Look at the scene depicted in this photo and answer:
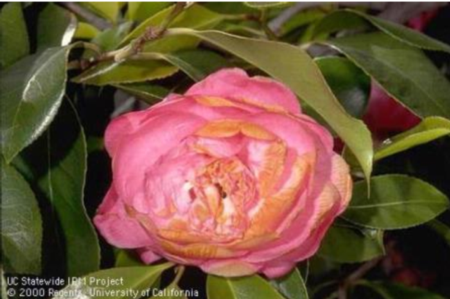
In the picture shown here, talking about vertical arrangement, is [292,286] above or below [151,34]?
below

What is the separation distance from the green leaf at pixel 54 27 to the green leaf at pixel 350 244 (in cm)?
21

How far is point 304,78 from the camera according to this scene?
481mm

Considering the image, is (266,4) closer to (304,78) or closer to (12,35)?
(304,78)

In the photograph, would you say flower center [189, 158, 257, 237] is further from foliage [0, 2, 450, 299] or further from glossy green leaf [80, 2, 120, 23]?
glossy green leaf [80, 2, 120, 23]

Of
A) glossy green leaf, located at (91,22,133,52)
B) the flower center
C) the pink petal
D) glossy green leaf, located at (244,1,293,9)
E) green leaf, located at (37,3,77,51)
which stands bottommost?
the flower center

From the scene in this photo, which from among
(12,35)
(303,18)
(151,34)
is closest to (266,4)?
(151,34)

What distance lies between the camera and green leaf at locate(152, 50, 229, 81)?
581 millimetres

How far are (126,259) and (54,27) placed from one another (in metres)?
0.17

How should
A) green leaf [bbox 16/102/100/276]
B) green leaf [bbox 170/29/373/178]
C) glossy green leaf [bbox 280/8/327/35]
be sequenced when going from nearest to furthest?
green leaf [bbox 170/29/373/178] < green leaf [bbox 16/102/100/276] < glossy green leaf [bbox 280/8/327/35]

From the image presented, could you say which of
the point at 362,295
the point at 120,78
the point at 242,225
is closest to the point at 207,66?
the point at 120,78

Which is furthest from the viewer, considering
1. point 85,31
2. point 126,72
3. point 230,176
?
point 85,31

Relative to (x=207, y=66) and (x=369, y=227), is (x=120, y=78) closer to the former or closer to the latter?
(x=207, y=66)

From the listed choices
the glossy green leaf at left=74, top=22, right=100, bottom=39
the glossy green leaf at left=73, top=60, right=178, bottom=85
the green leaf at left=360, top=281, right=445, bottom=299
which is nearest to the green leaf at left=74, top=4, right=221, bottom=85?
the glossy green leaf at left=73, top=60, right=178, bottom=85

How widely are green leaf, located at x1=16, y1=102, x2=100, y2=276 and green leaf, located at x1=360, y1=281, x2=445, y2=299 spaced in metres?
0.27
